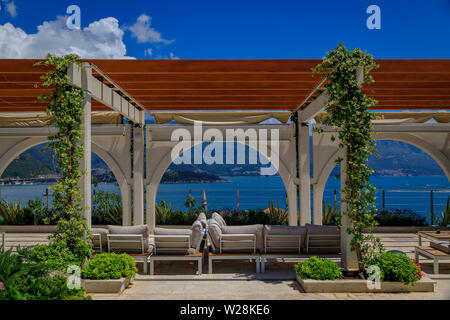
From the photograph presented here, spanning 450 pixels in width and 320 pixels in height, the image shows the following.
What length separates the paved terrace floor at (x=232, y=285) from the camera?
4.64 m

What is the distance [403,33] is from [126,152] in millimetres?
7181

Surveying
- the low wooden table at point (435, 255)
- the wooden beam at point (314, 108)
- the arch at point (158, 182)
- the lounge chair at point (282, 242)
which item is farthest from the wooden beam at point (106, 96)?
the low wooden table at point (435, 255)

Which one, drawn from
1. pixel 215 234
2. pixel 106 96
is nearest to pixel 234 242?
pixel 215 234

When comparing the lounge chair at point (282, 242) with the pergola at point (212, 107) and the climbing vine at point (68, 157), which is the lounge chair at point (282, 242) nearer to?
the pergola at point (212, 107)

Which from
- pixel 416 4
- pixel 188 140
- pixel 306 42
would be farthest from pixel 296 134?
pixel 416 4

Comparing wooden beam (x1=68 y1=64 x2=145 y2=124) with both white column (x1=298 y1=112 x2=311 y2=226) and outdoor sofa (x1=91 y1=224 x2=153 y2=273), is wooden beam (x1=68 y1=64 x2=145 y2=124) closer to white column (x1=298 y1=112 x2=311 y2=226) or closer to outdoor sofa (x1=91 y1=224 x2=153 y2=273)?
outdoor sofa (x1=91 y1=224 x2=153 y2=273)

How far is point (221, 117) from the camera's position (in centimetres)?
968

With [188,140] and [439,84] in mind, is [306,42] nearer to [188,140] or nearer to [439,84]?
[439,84]

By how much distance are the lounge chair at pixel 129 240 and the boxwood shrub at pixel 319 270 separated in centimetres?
249

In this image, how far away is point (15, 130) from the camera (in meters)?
10.1

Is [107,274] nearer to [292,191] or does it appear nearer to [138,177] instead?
[138,177]

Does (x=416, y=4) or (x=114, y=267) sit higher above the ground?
(x=416, y=4)

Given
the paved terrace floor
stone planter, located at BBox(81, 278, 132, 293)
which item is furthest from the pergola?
the paved terrace floor

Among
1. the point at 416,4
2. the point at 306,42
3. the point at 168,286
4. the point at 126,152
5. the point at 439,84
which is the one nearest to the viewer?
the point at 168,286
